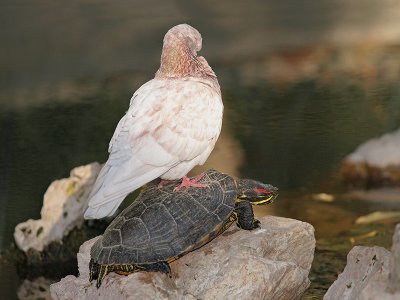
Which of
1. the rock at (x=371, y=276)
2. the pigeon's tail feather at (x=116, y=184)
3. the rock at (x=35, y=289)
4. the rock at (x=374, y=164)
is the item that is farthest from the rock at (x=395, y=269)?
the rock at (x=374, y=164)

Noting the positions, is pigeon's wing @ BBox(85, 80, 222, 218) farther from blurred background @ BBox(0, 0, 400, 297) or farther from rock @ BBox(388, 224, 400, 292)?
blurred background @ BBox(0, 0, 400, 297)

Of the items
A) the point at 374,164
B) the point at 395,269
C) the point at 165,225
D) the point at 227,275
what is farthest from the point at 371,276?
the point at 374,164

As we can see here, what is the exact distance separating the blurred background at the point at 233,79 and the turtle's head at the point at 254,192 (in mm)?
2146

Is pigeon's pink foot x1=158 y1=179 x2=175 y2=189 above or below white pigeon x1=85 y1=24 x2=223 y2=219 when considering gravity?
below

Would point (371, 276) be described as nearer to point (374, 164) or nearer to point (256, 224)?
point (256, 224)

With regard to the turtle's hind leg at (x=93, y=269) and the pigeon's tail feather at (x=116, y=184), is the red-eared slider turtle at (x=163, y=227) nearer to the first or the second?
the turtle's hind leg at (x=93, y=269)

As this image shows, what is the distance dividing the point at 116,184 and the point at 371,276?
747 millimetres

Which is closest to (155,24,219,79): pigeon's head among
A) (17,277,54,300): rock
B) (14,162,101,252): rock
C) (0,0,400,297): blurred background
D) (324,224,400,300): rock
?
(324,224,400,300): rock

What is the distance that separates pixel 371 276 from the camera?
2.59 m

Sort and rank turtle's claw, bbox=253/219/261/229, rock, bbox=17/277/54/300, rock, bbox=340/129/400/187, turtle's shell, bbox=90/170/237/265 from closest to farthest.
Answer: turtle's shell, bbox=90/170/237/265
turtle's claw, bbox=253/219/261/229
rock, bbox=17/277/54/300
rock, bbox=340/129/400/187

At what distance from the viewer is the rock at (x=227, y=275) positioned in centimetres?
284

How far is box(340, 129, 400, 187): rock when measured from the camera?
508 cm

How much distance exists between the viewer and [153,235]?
281cm

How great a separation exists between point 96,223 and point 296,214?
1055 millimetres
